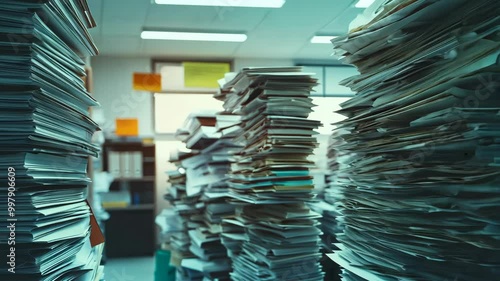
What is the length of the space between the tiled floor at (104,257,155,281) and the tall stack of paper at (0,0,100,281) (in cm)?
294

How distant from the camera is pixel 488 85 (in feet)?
2.20

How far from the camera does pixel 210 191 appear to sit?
256 cm

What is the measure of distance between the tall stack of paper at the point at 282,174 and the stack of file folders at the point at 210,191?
530 mm

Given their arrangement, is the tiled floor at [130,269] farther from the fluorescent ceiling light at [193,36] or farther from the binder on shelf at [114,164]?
the fluorescent ceiling light at [193,36]

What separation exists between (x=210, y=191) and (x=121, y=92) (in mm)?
3554

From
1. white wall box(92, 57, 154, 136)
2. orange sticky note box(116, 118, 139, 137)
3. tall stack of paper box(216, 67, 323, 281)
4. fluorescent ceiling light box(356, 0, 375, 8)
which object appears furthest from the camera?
white wall box(92, 57, 154, 136)

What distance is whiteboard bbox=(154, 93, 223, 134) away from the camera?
574 centimetres

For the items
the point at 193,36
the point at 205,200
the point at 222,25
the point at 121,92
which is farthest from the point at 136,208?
the point at 205,200

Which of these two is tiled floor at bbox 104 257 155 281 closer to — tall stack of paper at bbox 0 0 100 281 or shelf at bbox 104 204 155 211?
shelf at bbox 104 204 155 211

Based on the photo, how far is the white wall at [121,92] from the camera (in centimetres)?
557

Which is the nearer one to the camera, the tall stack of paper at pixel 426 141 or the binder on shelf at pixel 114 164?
the tall stack of paper at pixel 426 141

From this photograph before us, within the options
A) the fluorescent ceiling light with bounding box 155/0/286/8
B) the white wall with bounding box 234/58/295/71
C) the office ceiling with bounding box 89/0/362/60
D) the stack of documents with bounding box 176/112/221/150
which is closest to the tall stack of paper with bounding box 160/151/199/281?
the stack of documents with bounding box 176/112/221/150

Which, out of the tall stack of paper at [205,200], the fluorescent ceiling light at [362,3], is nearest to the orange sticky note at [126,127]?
the tall stack of paper at [205,200]

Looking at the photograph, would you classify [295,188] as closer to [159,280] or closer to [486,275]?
[486,275]
